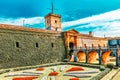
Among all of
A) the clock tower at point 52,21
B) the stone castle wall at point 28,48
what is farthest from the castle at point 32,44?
the clock tower at point 52,21

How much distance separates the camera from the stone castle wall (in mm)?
21438

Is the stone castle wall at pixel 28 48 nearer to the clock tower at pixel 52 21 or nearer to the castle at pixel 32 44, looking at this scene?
the castle at pixel 32 44

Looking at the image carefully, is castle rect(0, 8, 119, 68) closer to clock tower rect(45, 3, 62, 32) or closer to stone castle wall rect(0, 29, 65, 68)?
stone castle wall rect(0, 29, 65, 68)

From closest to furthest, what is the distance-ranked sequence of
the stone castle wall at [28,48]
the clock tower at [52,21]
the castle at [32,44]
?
the stone castle wall at [28,48]
the castle at [32,44]
the clock tower at [52,21]

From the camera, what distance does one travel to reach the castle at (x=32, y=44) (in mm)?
21562

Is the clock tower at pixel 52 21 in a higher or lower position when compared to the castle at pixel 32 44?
higher

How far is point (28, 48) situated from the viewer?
2406cm

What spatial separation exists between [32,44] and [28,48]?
1205mm

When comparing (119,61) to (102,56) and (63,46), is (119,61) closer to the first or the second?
(102,56)

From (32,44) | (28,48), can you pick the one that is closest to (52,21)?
(32,44)

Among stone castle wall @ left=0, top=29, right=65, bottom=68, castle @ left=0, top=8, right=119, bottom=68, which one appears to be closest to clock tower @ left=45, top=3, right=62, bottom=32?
castle @ left=0, top=8, right=119, bottom=68

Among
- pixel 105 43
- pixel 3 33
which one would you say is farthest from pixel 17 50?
pixel 105 43

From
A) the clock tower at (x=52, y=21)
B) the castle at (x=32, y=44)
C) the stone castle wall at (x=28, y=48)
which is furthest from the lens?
the clock tower at (x=52, y=21)

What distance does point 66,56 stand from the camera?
30.3 m
